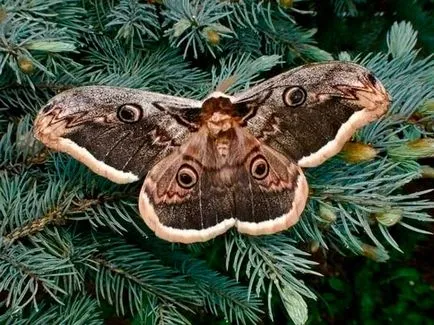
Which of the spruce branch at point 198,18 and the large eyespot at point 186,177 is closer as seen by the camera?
the large eyespot at point 186,177

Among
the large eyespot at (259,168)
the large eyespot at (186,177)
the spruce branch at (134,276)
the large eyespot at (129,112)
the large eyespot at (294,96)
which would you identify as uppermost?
the large eyespot at (294,96)

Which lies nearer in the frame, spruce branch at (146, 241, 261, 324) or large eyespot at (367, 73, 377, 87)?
large eyespot at (367, 73, 377, 87)

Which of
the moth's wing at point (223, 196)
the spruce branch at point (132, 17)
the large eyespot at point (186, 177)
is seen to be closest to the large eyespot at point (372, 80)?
the moth's wing at point (223, 196)

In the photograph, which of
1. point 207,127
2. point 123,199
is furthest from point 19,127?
point 207,127

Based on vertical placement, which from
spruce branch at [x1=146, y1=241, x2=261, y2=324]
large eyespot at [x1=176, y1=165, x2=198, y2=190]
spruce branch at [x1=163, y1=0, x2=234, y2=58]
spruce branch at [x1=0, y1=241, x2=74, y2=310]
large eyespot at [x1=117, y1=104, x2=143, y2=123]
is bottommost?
spruce branch at [x1=146, y1=241, x2=261, y2=324]

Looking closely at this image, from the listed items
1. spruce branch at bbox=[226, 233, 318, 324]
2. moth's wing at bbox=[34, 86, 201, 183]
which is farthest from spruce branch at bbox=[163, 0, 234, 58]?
spruce branch at bbox=[226, 233, 318, 324]

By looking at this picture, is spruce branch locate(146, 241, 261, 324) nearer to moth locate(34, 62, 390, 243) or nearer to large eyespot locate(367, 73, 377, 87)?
moth locate(34, 62, 390, 243)

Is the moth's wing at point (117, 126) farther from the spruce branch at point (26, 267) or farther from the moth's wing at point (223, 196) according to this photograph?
the spruce branch at point (26, 267)
